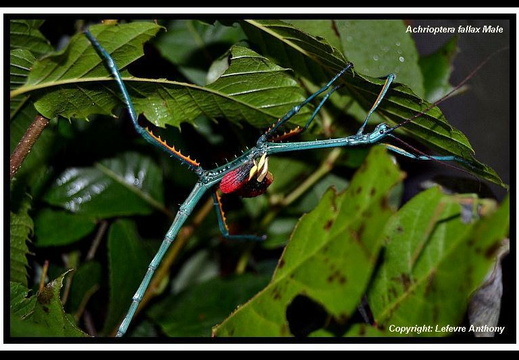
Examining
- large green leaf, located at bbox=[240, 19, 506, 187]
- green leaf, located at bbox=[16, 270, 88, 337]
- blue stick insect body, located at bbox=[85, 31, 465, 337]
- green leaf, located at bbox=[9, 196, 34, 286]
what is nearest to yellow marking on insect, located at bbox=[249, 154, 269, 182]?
blue stick insect body, located at bbox=[85, 31, 465, 337]

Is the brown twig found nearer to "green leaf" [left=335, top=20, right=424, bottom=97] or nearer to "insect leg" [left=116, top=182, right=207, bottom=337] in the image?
"insect leg" [left=116, top=182, right=207, bottom=337]

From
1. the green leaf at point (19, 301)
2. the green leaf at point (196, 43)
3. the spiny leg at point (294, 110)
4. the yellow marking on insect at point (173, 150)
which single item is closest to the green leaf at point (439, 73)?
the spiny leg at point (294, 110)

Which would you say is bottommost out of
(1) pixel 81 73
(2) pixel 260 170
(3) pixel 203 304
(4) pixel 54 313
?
(3) pixel 203 304

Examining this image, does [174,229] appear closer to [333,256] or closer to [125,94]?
[125,94]

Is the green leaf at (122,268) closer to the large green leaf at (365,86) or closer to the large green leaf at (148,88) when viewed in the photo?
the large green leaf at (148,88)

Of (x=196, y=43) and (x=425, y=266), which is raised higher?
(x=196, y=43)

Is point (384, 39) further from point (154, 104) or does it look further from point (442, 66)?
point (154, 104)

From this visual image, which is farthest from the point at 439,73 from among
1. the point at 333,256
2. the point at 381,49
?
the point at 333,256
